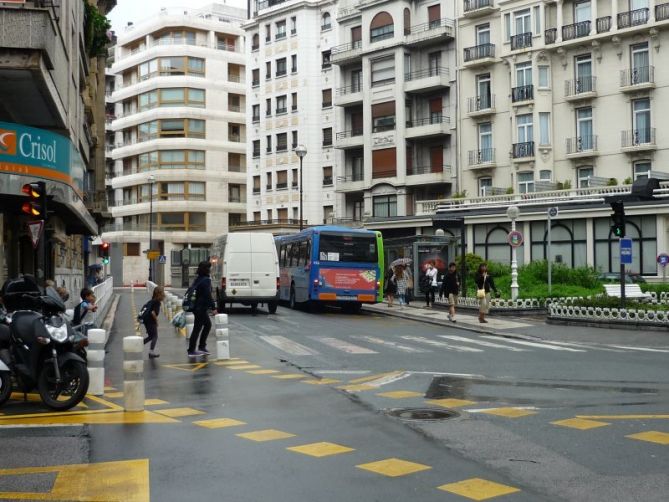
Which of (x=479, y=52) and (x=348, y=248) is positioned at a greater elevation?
(x=479, y=52)

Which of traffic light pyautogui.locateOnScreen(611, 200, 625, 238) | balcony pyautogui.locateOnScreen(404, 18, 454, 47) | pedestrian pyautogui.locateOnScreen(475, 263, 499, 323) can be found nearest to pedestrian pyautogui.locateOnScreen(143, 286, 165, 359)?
pedestrian pyautogui.locateOnScreen(475, 263, 499, 323)

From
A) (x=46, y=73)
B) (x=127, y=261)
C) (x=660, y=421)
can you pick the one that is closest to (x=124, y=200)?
(x=127, y=261)

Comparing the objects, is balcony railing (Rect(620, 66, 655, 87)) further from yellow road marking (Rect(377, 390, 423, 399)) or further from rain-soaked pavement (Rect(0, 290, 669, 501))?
yellow road marking (Rect(377, 390, 423, 399))

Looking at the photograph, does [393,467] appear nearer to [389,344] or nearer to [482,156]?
[389,344]

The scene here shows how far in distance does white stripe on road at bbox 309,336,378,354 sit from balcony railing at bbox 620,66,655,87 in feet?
93.8

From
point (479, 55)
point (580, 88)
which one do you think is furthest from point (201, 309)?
point (479, 55)

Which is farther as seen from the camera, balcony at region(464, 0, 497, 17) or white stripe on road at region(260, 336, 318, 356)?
balcony at region(464, 0, 497, 17)

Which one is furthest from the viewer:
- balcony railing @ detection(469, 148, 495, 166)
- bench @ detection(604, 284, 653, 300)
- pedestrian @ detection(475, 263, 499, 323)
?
balcony railing @ detection(469, 148, 495, 166)

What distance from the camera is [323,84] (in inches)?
2547

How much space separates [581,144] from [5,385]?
126ft

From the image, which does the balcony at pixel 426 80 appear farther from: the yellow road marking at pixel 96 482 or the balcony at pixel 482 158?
the yellow road marking at pixel 96 482

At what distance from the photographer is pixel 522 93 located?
A: 45344mm

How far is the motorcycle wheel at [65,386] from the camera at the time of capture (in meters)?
9.72

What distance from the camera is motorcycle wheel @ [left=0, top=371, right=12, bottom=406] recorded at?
9797 millimetres
